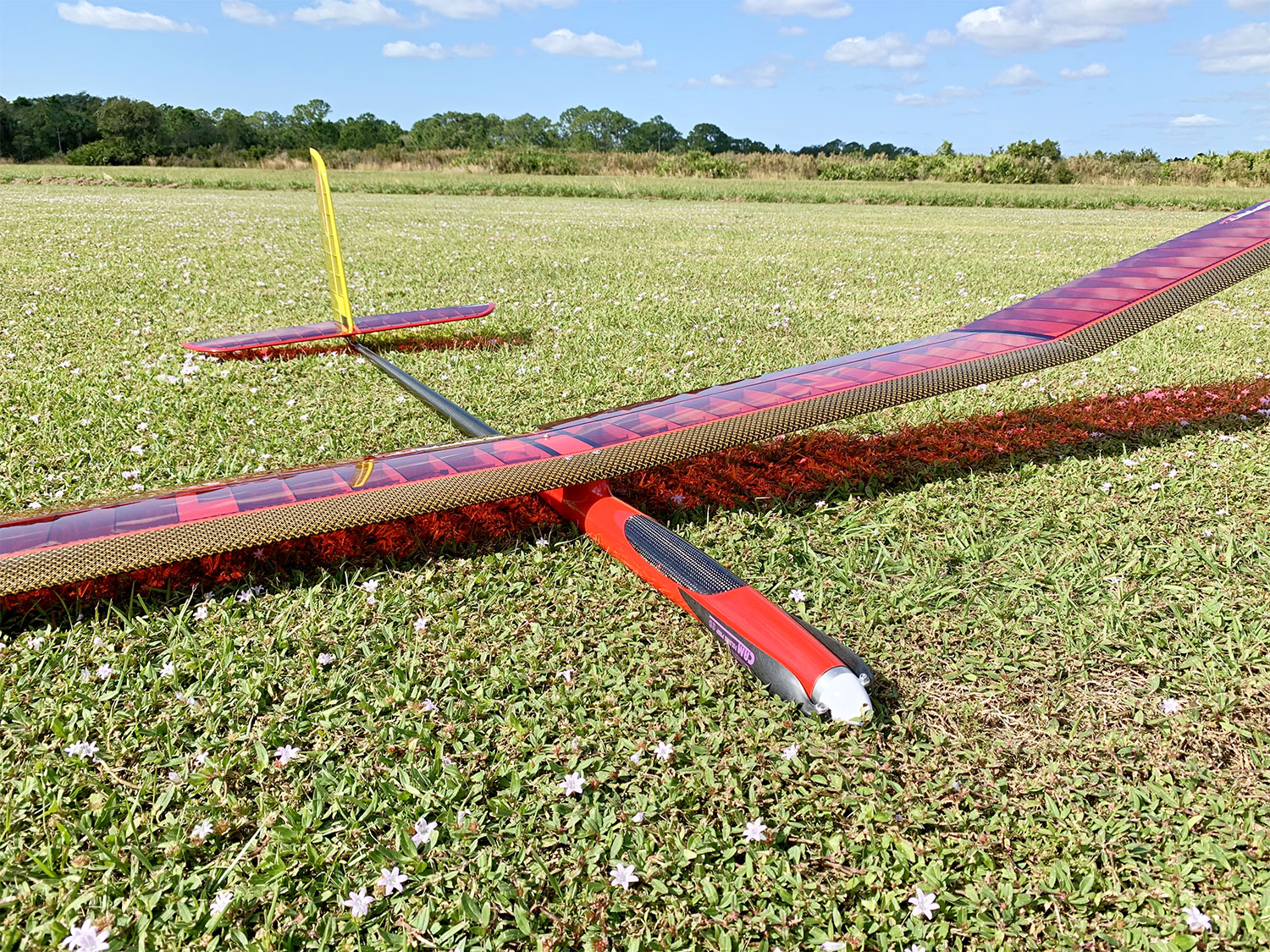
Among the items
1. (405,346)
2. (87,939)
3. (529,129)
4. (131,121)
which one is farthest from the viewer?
(529,129)

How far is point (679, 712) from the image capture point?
2.86 m

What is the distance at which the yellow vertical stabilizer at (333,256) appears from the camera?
614cm

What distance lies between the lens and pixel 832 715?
2.66m

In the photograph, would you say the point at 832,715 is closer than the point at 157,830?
No

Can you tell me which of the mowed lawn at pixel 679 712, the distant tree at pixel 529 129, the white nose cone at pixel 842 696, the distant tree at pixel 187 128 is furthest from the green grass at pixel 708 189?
the distant tree at pixel 529 129

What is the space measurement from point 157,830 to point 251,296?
8.87 m

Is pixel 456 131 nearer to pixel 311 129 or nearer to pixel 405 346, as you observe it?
pixel 311 129

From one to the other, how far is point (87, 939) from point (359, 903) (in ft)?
2.21

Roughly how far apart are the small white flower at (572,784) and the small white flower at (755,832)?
538mm

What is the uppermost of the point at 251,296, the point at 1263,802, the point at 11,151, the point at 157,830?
the point at 11,151

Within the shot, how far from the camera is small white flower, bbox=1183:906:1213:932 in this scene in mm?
2063

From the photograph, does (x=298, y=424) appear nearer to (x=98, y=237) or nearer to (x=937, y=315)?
(x=937, y=315)

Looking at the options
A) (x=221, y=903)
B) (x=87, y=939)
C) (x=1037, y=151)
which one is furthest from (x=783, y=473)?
(x=1037, y=151)

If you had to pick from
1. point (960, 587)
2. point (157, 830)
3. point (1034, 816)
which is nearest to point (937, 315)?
point (960, 587)
